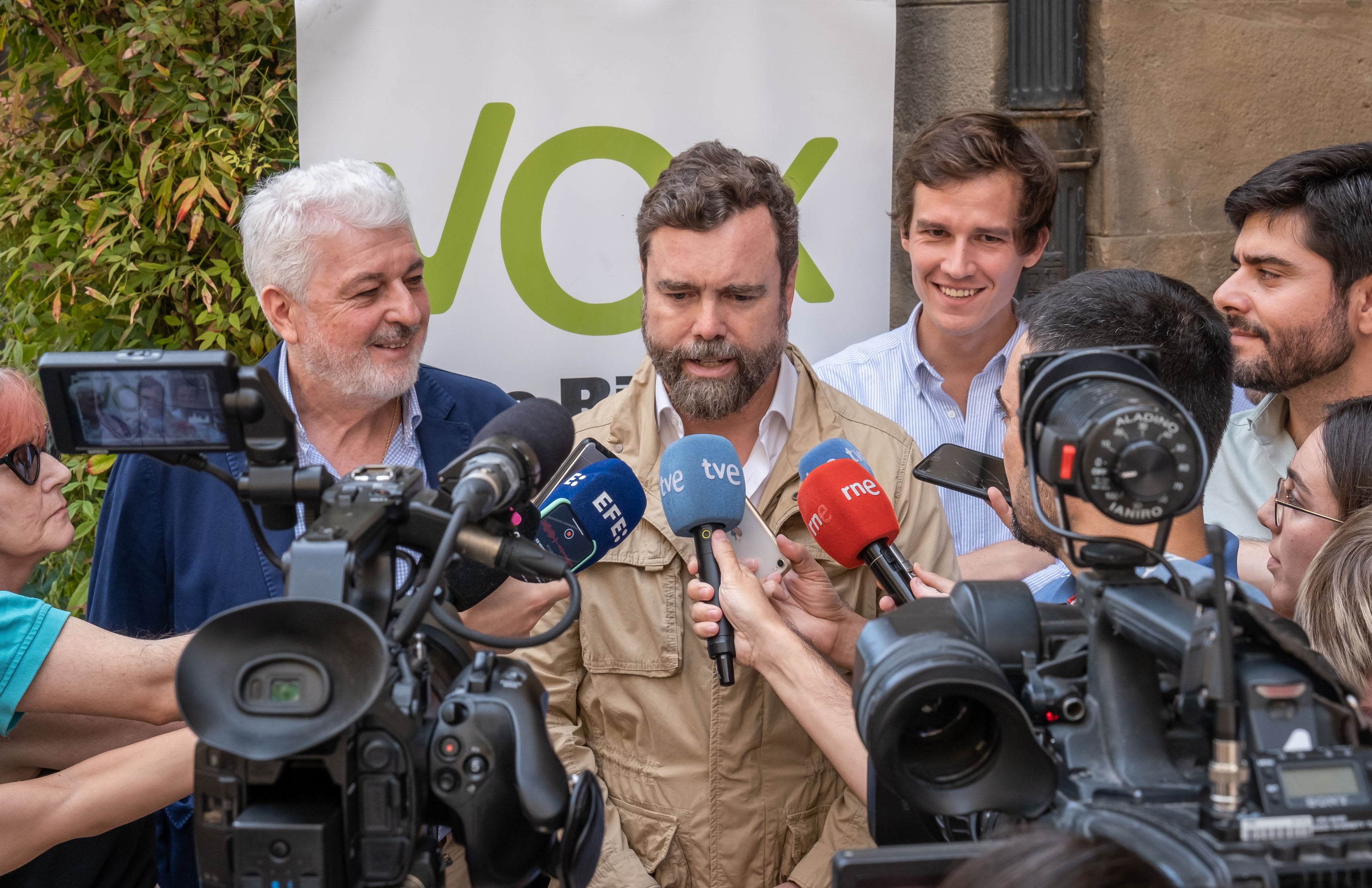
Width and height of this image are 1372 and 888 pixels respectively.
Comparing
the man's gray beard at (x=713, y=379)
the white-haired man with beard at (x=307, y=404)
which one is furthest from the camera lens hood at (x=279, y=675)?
the man's gray beard at (x=713, y=379)

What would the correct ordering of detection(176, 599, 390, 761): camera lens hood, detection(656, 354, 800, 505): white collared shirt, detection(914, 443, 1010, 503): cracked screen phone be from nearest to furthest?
detection(176, 599, 390, 761): camera lens hood < detection(914, 443, 1010, 503): cracked screen phone < detection(656, 354, 800, 505): white collared shirt

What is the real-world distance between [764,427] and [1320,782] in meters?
1.70

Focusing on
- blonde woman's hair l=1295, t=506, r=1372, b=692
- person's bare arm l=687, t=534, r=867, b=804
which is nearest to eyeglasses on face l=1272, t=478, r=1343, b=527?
blonde woman's hair l=1295, t=506, r=1372, b=692

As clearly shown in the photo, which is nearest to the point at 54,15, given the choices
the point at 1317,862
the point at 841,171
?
the point at 841,171

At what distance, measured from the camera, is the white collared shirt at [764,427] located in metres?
2.45

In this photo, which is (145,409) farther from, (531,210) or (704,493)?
(531,210)

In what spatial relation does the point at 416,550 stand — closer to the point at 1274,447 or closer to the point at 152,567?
the point at 152,567

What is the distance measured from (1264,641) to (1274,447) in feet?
6.96

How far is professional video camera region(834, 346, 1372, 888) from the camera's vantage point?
2.78 ft

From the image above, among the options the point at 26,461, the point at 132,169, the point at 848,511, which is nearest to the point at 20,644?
the point at 26,461

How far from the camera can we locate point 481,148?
3094 mm

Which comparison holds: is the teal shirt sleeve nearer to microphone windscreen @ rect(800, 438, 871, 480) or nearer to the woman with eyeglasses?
microphone windscreen @ rect(800, 438, 871, 480)

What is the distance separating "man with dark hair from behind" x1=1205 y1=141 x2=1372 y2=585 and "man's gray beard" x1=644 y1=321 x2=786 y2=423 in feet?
3.97

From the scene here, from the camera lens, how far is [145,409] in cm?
121
